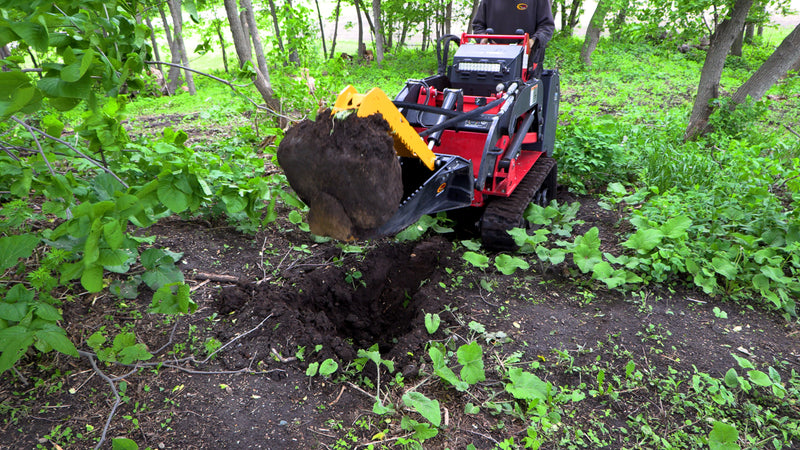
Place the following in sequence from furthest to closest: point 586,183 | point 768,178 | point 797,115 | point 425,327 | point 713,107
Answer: point 797,115, point 713,107, point 586,183, point 768,178, point 425,327

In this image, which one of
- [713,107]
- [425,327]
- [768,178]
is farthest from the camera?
[713,107]

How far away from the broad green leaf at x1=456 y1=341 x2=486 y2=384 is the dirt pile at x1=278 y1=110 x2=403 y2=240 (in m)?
0.90

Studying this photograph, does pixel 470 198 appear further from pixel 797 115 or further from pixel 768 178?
pixel 797 115

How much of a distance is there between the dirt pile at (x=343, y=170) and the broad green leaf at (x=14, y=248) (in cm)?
138

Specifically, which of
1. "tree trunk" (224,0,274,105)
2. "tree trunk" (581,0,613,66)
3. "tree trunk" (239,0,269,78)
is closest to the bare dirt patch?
"tree trunk" (224,0,274,105)

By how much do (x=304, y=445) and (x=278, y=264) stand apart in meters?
1.78

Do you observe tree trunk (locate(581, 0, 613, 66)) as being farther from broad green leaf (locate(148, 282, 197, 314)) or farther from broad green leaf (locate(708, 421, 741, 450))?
broad green leaf (locate(148, 282, 197, 314))

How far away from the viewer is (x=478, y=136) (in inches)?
167

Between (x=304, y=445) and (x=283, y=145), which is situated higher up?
(x=283, y=145)

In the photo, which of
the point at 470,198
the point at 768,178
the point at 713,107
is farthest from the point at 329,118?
the point at 713,107

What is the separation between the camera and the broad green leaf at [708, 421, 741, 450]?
2391 mm

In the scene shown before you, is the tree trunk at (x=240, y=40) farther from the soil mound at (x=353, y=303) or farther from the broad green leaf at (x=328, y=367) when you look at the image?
the broad green leaf at (x=328, y=367)

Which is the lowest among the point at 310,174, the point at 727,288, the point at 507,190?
the point at 727,288

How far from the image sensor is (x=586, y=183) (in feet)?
19.9
